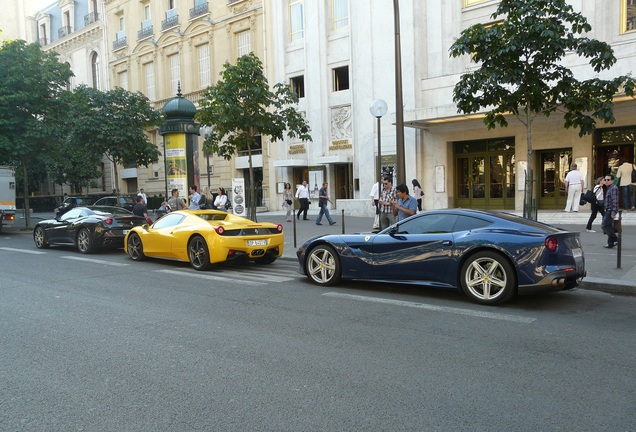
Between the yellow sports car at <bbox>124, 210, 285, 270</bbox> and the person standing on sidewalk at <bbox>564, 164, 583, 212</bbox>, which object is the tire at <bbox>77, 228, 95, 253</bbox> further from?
the person standing on sidewalk at <bbox>564, 164, 583, 212</bbox>

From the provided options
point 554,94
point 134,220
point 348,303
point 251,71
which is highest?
point 251,71

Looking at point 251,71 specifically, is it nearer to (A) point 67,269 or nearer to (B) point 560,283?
(A) point 67,269

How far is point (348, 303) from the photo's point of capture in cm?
731

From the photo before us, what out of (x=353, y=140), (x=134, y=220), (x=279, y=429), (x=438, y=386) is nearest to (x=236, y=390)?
(x=279, y=429)

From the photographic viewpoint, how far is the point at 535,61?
9781 mm

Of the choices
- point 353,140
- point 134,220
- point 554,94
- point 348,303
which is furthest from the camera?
point 353,140

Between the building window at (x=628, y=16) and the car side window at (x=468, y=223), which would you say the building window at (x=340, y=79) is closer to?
the building window at (x=628, y=16)

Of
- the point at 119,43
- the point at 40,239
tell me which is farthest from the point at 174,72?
the point at 40,239

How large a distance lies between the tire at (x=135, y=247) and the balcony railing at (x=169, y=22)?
2731 centimetres

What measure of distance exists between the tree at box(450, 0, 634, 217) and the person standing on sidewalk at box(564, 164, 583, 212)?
847cm

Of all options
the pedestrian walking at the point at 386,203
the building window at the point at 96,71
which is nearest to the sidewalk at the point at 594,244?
the pedestrian walking at the point at 386,203

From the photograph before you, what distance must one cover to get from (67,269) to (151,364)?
23.9ft

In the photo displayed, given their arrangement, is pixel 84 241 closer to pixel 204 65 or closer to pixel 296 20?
pixel 296 20

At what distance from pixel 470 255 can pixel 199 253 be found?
5692mm
